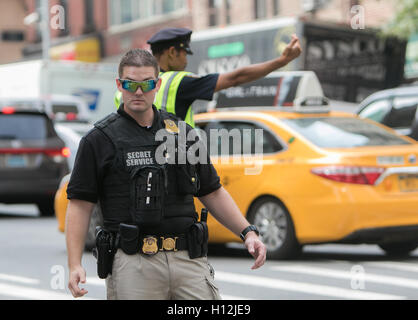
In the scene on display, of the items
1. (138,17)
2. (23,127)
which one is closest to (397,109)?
(23,127)

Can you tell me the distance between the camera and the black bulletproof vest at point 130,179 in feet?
12.9

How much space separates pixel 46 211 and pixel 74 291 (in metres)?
12.4

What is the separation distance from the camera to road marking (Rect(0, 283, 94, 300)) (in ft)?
25.0

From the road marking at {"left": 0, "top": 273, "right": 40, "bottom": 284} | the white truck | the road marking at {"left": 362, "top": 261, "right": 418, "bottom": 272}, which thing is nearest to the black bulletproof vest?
the road marking at {"left": 0, "top": 273, "right": 40, "bottom": 284}

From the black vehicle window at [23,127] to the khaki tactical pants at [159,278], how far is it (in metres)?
11.7

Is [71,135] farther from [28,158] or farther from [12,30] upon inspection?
[12,30]

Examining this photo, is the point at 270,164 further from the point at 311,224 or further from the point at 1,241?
the point at 1,241

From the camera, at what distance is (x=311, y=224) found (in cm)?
903

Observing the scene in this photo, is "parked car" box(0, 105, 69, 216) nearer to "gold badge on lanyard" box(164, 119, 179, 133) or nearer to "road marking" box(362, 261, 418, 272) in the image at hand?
"road marking" box(362, 261, 418, 272)

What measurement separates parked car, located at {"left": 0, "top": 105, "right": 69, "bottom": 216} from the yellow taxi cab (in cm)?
562

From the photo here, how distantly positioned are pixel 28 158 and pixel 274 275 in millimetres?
7539

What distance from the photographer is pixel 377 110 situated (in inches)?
532

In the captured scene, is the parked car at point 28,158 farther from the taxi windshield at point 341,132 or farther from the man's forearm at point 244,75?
the man's forearm at point 244,75
